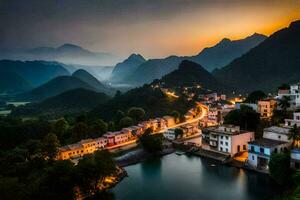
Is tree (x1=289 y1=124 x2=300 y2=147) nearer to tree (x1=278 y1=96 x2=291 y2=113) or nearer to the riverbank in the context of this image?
tree (x1=278 y1=96 x2=291 y2=113)

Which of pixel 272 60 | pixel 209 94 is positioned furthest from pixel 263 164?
pixel 272 60

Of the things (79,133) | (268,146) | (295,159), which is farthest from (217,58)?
(295,159)

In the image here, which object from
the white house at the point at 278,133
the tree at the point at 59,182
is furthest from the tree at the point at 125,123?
the tree at the point at 59,182

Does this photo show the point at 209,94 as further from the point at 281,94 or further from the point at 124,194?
the point at 124,194

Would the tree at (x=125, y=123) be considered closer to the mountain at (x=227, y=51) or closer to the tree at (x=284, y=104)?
the tree at (x=284, y=104)

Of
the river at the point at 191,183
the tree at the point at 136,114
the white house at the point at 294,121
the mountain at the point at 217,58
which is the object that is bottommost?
the river at the point at 191,183

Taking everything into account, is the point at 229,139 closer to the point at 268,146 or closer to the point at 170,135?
the point at 268,146

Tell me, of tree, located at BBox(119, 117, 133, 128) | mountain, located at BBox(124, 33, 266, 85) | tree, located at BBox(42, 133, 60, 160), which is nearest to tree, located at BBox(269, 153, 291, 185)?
tree, located at BBox(42, 133, 60, 160)
